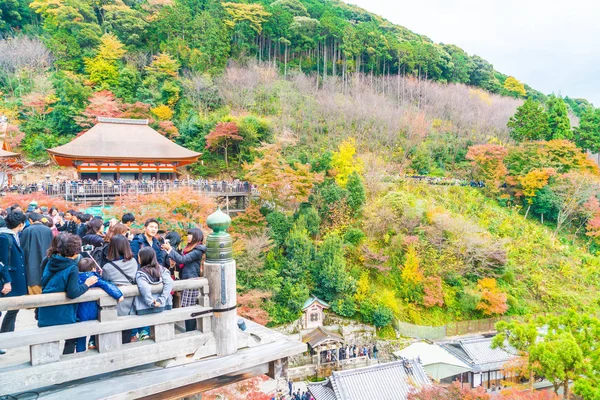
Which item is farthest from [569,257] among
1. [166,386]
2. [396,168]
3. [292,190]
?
[166,386]

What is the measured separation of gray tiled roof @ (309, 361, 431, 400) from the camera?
1114cm

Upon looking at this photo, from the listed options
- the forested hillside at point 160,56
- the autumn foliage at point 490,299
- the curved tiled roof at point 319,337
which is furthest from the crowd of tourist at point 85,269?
the forested hillside at point 160,56

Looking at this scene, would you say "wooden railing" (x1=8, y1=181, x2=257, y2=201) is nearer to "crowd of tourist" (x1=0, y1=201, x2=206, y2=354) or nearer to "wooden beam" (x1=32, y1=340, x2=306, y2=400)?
"crowd of tourist" (x1=0, y1=201, x2=206, y2=354)

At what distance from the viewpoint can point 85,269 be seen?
8.87 feet

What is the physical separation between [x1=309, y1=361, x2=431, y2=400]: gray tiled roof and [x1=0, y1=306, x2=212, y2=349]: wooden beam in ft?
33.0

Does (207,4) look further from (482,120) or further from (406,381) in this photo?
(406,381)

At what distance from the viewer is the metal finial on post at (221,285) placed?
112 inches

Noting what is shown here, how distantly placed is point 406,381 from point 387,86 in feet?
97.1

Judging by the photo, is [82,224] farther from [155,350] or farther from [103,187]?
[103,187]

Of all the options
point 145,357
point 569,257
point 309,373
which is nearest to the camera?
point 145,357

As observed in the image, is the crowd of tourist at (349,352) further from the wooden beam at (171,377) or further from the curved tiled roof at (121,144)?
the wooden beam at (171,377)

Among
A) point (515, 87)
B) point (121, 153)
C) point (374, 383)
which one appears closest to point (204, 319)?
point (374, 383)

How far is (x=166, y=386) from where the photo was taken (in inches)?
91.3

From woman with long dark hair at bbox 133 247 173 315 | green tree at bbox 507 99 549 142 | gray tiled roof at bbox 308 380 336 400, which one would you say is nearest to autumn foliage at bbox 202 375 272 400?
gray tiled roof at bbox 308 380 336 400
